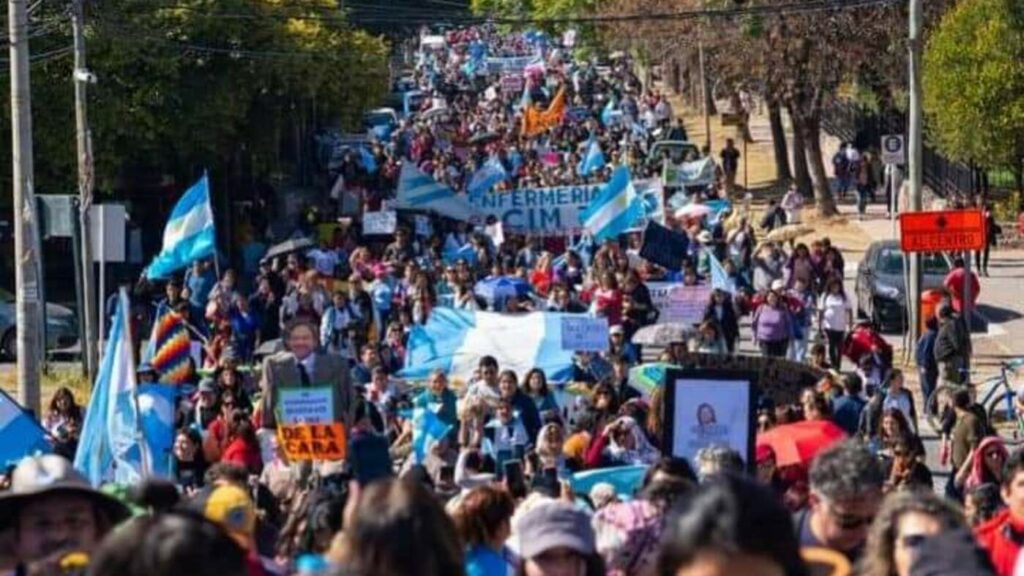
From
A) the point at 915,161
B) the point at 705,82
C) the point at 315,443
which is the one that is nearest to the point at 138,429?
the point at 315,443

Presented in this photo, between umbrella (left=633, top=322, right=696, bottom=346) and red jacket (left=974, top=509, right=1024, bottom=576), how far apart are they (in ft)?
47.3

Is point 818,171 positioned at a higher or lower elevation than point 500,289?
higher

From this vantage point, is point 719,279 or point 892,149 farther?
point 892,149

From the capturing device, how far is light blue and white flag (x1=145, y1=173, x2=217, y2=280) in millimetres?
22875

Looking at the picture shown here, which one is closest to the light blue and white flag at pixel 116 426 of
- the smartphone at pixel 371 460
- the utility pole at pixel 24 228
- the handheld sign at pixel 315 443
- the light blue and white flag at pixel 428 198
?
the handheld sign at pixel 315 443

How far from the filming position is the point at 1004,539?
7961mm

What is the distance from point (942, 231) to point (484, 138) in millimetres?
34912

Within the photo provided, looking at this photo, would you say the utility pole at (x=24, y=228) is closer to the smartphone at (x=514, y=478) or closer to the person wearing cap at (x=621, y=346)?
the person wearing cap at (x=621, y=346)

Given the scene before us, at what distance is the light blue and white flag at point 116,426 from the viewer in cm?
1320

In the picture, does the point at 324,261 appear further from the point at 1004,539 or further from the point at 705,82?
the point at 705,82

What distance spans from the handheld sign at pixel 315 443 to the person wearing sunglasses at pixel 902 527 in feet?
24.7

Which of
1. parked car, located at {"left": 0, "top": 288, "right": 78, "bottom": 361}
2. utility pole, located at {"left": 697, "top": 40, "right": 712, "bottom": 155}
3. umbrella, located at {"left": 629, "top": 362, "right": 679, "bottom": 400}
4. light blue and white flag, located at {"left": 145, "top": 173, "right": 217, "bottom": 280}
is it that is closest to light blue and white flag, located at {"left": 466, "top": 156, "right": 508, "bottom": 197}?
parked car, located at {"left": 0, "top": 288, "right": 78, "bottom": 361}

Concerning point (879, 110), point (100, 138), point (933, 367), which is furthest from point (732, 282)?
point (879, 110)

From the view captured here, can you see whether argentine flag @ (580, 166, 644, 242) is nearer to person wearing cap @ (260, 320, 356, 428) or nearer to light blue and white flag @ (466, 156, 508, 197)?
light blue and white flag @ (466, 156, 508, 197)
